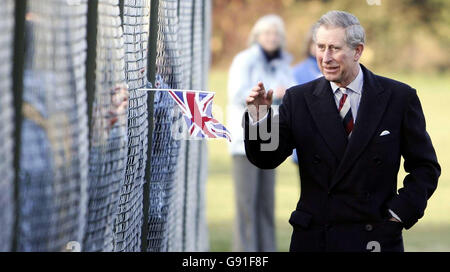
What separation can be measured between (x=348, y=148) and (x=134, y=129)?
1015 millimetres

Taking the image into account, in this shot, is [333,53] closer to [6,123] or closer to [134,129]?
[134,129]

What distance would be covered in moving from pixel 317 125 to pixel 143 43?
3.36 feet

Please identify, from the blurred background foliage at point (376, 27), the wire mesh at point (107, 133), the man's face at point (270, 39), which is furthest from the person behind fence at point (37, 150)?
the blurred background foliage at point (376, 27)

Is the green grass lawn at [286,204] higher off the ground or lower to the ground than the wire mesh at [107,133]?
lower

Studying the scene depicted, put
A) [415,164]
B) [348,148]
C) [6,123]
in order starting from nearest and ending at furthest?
[6,123] < [348,148] < [415,164]

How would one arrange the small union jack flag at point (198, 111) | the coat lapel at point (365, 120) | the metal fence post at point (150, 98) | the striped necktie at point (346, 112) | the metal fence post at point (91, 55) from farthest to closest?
the metal fence post at point (150, 98)
the small union jack flag at point (198, 111)
the striped necktie at point (346, 112)
the coat lapel at point (365, 120)
the metal fence post at point (91, 55)

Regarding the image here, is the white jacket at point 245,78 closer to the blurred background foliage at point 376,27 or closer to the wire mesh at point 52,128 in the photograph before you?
the wire mesh at point 52,128

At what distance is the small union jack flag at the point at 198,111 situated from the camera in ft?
16.9

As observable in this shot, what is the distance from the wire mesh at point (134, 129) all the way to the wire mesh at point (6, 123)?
61.6 inches

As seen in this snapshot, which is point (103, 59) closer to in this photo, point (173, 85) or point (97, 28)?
point (97, 28)

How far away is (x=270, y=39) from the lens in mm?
10391

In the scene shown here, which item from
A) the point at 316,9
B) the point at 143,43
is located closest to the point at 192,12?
the point at 143,43

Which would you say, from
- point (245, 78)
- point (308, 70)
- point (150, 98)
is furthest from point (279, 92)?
point (150, 98)
